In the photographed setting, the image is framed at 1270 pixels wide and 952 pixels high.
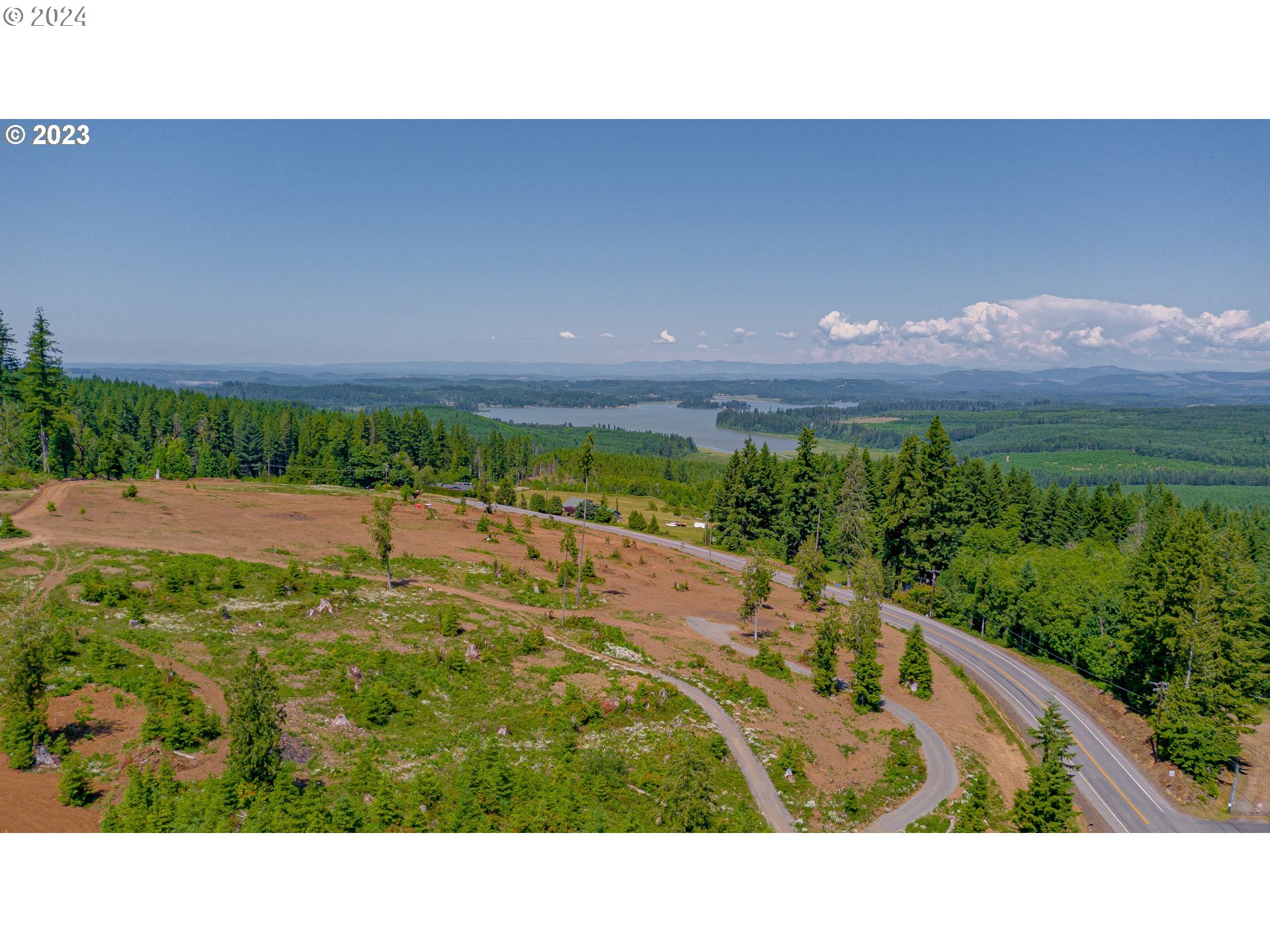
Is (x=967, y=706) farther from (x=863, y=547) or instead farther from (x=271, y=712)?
(x=271, y=712)

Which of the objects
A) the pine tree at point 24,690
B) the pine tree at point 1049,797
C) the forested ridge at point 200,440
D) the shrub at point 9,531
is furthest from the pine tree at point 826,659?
the forested ridge at point 200,440

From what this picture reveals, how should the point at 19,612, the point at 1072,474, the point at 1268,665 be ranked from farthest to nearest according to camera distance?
the point at 1072,474 < the point at 1268,665 < the point at 19,612

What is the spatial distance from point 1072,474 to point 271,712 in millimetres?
197437

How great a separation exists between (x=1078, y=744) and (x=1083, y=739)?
1.24 metres

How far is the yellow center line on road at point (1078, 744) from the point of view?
92.9 ft

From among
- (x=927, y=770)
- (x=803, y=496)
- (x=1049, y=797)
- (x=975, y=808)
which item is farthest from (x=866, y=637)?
(x=803, y=496)

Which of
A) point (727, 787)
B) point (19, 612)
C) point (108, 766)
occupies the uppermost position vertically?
point (19, 612)

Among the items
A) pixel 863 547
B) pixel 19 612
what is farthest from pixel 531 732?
pixel 863 547

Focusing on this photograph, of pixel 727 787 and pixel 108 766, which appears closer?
pixel 108 766

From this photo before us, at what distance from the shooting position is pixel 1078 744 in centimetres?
3303

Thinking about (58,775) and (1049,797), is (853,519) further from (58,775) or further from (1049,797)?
(58,775)

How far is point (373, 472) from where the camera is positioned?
91938mm

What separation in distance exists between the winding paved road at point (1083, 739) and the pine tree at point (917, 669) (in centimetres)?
274

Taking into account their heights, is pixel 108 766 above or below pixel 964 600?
above
